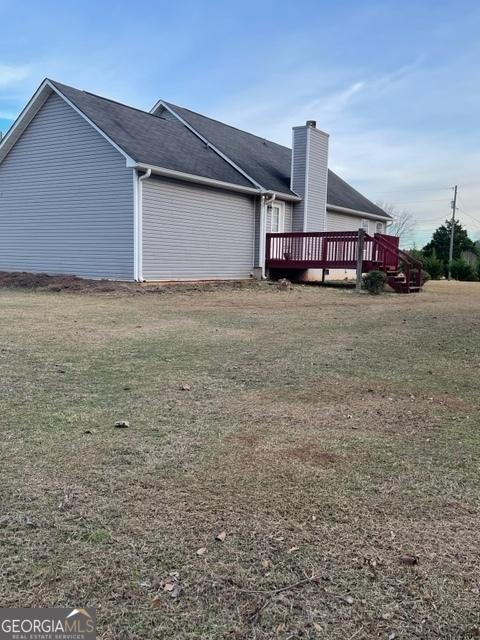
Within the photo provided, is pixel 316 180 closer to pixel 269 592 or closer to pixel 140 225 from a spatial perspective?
pixel 140 225

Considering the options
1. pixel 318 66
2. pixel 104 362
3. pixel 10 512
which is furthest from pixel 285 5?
pixel 10 512

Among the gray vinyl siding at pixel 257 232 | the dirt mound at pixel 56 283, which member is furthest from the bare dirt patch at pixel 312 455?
the gray vinyl siding at pixel 257 232

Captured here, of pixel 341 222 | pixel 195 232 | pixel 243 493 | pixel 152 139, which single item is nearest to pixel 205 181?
pixel 195 232

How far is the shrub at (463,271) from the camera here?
31000 mm

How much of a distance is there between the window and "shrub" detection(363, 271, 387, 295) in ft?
16.7

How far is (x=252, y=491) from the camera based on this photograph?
101 inches

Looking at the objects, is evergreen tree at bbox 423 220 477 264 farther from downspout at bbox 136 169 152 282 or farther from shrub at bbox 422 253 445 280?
→ downspout at bbox 136 169 152 282

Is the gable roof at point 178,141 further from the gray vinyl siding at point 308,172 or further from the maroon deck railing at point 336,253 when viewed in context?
the maroon deck railing at point 336,253

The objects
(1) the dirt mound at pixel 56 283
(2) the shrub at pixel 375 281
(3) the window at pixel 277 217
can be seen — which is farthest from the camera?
(3) the window at pixel 277 217

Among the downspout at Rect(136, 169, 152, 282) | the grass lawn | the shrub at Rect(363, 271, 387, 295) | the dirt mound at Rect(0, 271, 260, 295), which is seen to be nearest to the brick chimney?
the dirt mound at Rect(0, 271, 260, 295)

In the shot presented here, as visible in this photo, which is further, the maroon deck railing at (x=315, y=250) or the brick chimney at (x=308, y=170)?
the brick chimney at (x=308, y=170)

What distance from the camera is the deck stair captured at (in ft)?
52.0

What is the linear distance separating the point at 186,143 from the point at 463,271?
2171 cm

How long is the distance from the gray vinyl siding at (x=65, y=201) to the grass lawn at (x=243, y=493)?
347 inches
